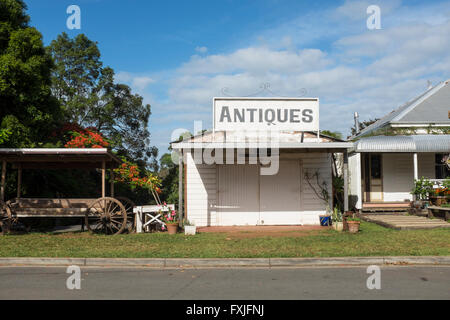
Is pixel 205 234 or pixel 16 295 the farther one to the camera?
pixel 205 234

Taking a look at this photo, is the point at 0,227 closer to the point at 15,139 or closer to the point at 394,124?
the point at 15,139

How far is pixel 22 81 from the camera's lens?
49.3 feet

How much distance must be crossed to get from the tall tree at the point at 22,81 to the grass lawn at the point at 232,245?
15.3ft

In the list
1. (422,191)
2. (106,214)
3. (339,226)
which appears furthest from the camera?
(422,191)

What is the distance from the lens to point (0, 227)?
1331 cm

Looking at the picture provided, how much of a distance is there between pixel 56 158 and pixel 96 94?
1712 centimetres

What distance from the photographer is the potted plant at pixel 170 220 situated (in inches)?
490

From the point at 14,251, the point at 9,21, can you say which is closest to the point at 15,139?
the point at 9,21

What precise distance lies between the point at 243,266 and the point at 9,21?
13.7 meters

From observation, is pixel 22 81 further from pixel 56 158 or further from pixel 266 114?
pixel 266 114

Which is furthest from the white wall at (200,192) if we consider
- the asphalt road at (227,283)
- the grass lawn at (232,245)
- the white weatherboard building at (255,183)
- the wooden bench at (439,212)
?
A: the wooden bench at (439,212)

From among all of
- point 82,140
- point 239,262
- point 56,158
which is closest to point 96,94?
point 82,140

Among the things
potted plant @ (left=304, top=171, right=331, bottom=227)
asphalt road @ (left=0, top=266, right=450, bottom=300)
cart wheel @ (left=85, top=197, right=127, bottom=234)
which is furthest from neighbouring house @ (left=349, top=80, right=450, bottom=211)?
asphalt road @ (left=0, top=266, right=450, bottom=300)

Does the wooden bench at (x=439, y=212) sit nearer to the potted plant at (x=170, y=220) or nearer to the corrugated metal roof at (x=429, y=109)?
the corrugated metal roof at (x=429, y=109)
